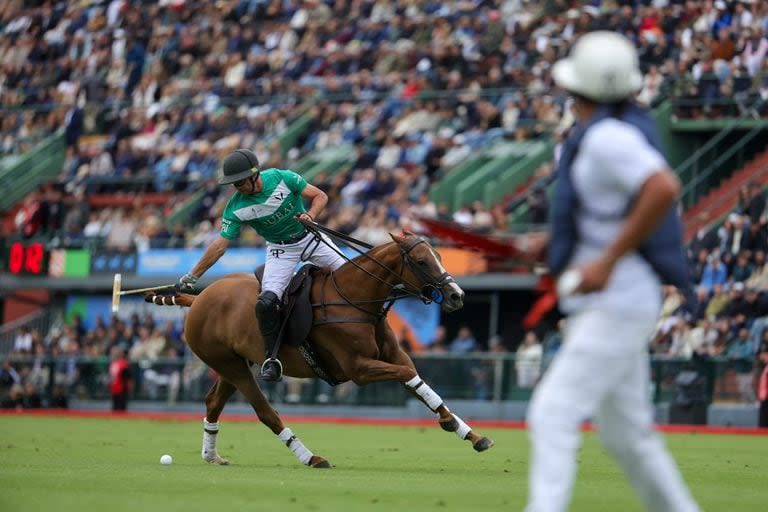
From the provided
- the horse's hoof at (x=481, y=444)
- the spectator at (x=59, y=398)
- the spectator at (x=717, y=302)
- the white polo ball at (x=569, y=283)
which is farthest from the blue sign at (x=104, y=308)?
the white polo ball at (x=569, y=283)

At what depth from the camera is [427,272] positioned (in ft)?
48.9

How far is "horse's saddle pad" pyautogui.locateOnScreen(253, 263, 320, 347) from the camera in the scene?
15.1 metres

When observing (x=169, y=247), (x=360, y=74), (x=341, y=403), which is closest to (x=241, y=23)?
(x=360, y=74)

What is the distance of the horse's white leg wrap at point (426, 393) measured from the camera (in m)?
14.1

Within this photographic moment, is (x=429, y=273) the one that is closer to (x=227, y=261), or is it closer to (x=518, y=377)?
(x=518, y=377)

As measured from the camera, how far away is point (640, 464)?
7180mm

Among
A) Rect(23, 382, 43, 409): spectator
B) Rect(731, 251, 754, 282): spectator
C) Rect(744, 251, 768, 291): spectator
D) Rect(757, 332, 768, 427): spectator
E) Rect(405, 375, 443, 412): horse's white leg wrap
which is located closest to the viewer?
Rect(405, 375, 443, 412): horse's white leg wrap

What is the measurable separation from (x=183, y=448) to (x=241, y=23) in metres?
27.8

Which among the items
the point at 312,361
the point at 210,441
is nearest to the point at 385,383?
the point at 312,361

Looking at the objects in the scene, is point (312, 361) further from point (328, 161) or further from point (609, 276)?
point (328, 161)

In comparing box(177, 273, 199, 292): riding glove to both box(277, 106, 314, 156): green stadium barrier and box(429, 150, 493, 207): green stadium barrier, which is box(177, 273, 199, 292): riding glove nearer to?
box(429, 150, 493, 207): green stadium barrier

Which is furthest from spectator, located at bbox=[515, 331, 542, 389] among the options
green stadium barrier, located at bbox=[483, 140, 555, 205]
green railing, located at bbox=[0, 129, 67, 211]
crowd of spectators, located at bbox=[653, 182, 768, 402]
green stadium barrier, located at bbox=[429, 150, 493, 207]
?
green railing, located at bbox=[0, 129, 67, 211]

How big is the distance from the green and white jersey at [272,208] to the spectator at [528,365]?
1366 cm

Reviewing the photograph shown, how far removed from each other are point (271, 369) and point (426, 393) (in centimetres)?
173
